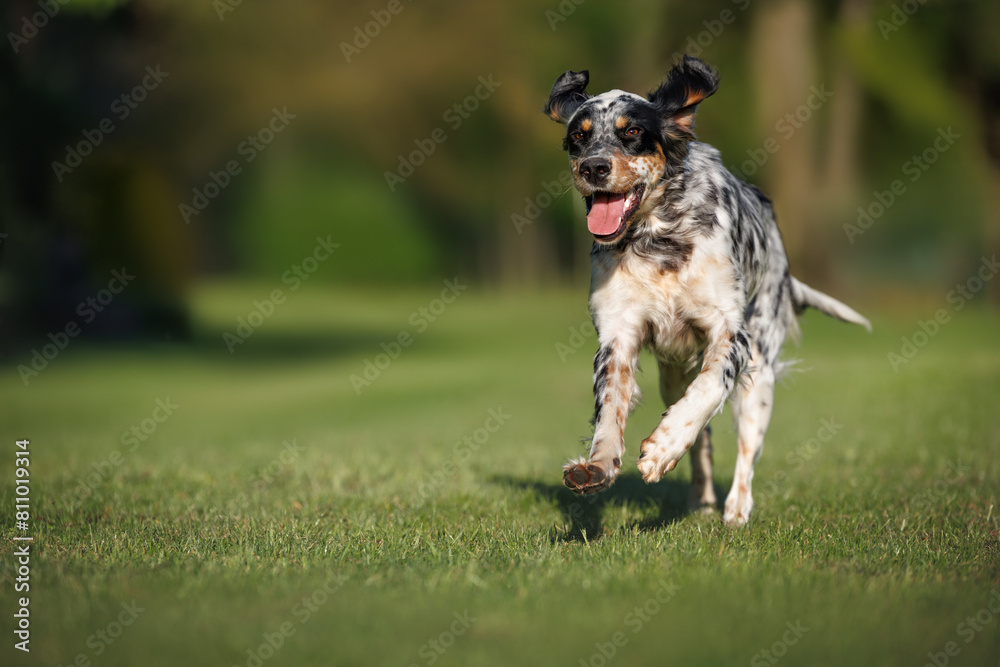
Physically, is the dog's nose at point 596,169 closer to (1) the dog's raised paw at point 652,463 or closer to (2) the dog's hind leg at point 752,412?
(1) the dog's raised paw at point 652,463

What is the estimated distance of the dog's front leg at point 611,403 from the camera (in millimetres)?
4879

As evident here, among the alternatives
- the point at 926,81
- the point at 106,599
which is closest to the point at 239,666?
the point at 106,599

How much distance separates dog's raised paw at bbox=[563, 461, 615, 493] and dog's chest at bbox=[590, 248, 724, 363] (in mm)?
988

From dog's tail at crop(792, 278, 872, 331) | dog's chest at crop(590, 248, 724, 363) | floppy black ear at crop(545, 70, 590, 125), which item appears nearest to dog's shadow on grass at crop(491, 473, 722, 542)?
dog's chest at crop(590, 248, 724, 363)

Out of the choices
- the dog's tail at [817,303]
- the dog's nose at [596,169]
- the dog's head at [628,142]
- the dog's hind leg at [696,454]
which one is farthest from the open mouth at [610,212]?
the dog's tail at [817,303]

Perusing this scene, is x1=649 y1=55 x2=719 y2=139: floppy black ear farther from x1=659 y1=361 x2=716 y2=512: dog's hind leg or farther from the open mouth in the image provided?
x1=659 y1=361 x2=716 y2=512: dog's hind leg

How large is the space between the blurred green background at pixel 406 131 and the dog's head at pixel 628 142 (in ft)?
36.3

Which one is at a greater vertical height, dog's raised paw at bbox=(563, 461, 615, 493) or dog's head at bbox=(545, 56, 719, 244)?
dog's head at bbox=(545, 56, 719, 244)

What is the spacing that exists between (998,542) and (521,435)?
7.33 meters

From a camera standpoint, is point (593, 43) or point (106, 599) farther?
point (593, 43)

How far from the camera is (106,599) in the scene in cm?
406

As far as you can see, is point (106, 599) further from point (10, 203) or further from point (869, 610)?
point (10, 203)

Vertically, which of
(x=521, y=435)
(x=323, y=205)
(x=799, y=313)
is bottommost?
(x=323, y=205)

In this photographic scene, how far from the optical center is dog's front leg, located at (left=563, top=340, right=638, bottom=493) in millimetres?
4879
